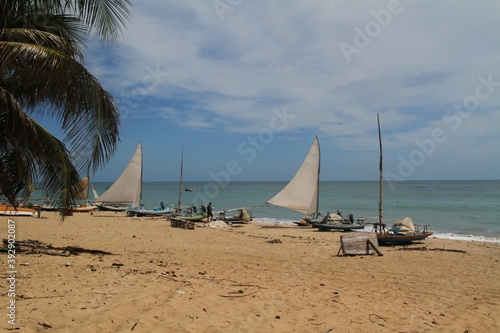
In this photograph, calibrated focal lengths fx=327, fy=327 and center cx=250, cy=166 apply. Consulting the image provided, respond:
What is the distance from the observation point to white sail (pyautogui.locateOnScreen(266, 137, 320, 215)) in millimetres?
23703

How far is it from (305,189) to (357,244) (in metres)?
12.9

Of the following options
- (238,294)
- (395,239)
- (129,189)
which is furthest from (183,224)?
(238,294)

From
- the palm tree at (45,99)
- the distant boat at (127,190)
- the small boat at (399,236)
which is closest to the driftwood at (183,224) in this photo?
the distant boat at (127,190)

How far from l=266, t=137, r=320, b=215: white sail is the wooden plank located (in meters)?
12.0

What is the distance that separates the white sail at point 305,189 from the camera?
2370 cm

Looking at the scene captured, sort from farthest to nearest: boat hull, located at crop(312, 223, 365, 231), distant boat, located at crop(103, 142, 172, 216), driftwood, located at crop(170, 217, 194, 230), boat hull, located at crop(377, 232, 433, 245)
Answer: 1. distant boat, located at crop(103, 142, 172, 216)
2. boat hull, located at crop(312, 223, 365, 231)
3. driftwood, located at crop(170, 217, 194, 230)
4. boat hull, located at crop(377, 232, 433, 245)

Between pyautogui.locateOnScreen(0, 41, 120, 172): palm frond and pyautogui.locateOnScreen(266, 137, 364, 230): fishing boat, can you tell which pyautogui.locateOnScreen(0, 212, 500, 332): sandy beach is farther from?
pyautogui.locateOnScreen(266, 137, 364, 230): fishing boat

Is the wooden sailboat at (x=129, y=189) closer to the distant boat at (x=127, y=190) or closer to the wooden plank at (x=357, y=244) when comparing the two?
the distant boat at (x=127, y=190)

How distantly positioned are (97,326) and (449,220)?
3313 cm

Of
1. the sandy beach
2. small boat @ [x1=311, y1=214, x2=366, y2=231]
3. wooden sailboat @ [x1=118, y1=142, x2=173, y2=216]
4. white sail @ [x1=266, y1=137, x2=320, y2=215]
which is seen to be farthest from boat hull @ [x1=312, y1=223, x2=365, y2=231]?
wooden sailboat @ [x1=118, y1=142, x2=173, y2=216]

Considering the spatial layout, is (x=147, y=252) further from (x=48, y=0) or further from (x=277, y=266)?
(x=48, y=0)

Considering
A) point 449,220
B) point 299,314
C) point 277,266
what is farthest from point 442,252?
point 449,220

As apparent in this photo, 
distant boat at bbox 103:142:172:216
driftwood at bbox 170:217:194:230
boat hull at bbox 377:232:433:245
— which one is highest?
distant boat at bbox 103:142:172:216

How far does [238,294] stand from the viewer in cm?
581
